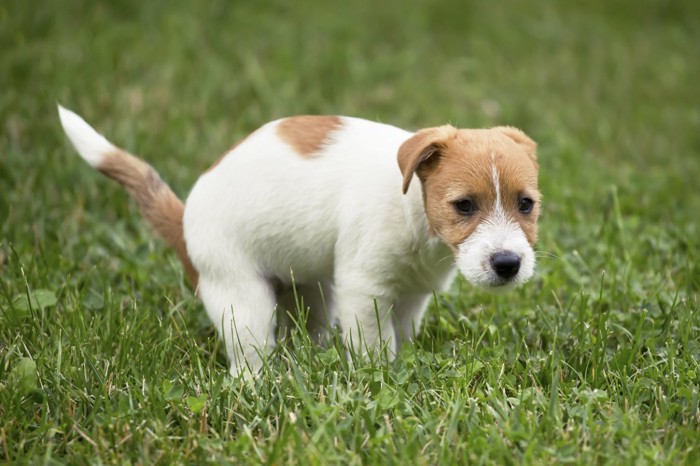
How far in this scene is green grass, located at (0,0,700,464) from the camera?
3.05 metres

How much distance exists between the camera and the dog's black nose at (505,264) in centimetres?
319

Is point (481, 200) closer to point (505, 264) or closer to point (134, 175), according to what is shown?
point (505, 264)

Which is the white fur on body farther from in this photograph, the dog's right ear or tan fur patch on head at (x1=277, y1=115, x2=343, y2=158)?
the dog's right ear

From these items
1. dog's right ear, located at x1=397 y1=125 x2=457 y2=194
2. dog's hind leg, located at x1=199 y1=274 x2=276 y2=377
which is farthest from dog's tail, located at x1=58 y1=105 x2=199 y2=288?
dog's right ear, located at x1=397 y1=125 x2=457 y2=194

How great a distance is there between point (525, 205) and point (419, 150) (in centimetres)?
47

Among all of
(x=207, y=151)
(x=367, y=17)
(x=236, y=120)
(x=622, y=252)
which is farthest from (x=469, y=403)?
(x=367, y=17)

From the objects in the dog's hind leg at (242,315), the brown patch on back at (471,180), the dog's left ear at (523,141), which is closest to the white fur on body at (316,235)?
the dog's hind leg at (242,315)

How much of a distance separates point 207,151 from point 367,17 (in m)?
3.54

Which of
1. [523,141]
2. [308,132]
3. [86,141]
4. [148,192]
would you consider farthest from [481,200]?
[86,141]

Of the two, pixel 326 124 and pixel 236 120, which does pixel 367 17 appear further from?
pixel 326 124

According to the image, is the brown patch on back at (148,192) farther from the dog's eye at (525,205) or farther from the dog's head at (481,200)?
the dog's eye at (525,205)

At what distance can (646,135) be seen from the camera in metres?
7.08

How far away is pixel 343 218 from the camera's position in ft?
11.9

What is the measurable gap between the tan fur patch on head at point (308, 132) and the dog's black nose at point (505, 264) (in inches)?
38.4
